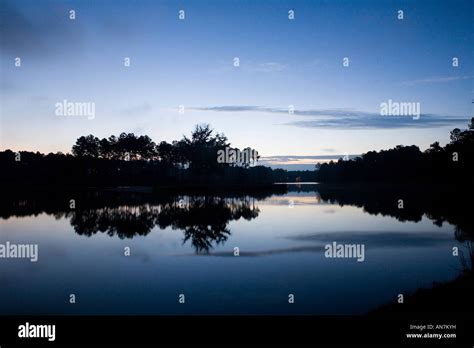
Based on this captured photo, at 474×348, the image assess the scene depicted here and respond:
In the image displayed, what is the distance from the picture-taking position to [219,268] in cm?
1880

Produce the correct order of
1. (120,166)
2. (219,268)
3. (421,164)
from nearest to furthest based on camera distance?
(219,268), (421,164), (120,166)

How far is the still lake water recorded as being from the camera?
46.0ft

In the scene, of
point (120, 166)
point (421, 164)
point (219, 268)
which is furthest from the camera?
point (120, 166)

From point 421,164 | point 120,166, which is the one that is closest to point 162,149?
point 120,166

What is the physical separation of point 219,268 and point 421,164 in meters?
132

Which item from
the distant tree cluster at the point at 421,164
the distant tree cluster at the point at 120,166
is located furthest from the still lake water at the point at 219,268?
the distant tree cluster at the point at 120,166

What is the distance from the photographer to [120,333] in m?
10.6

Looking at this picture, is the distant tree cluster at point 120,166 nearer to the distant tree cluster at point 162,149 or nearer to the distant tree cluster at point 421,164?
the distant tree cluster at point 162,149

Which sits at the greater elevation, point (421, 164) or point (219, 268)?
point (421, 164)

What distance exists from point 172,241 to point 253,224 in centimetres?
1007

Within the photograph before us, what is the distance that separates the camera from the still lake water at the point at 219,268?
1402 cm

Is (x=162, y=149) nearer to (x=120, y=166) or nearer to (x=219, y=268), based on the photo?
(x=120, y=166)

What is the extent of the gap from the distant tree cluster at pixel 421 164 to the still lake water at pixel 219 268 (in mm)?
42111

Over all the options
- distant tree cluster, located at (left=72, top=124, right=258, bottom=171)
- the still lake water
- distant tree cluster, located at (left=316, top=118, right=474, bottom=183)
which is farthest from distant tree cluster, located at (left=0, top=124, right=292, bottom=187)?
the still lake water
